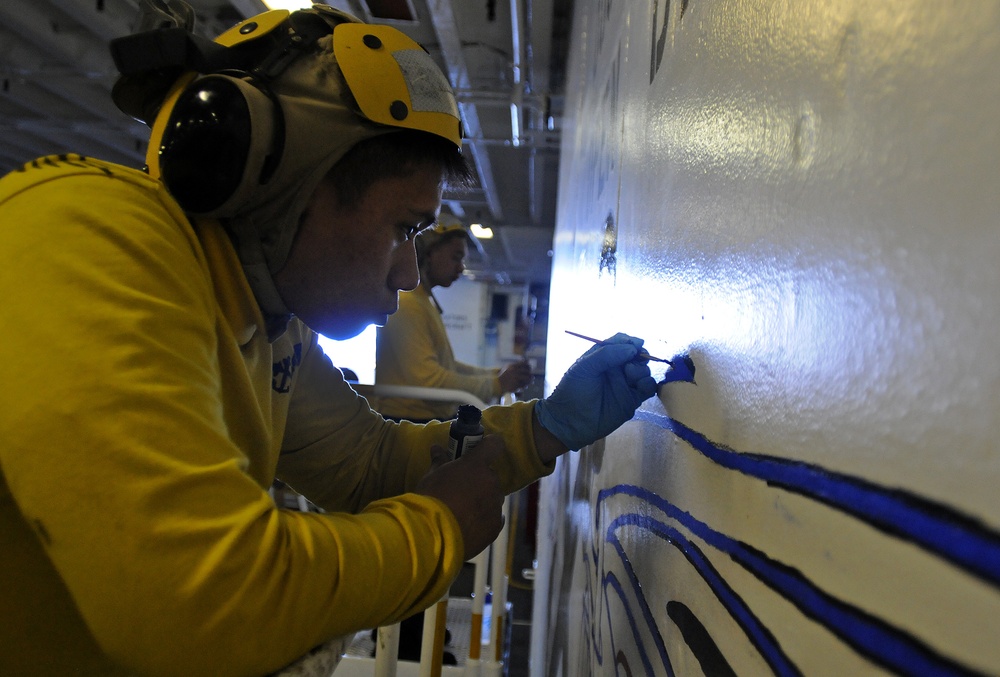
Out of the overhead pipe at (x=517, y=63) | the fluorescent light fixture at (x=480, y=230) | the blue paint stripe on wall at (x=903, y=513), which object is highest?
the overhead pipe at (x=517, y=63)

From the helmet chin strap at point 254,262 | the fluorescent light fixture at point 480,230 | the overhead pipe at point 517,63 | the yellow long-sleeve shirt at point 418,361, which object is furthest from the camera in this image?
the fluorescent light fixture at point 480,230

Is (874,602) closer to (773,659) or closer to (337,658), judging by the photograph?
(773,659)

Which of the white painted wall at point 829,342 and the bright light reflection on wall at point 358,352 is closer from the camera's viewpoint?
the white painted wall at point 829,342

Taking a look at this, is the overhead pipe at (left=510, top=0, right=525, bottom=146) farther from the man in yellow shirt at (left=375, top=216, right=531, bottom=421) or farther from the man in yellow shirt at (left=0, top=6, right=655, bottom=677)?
the man in yellow shirt at (left=0, top=6, right=655, bottom=677)

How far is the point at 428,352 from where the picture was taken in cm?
302

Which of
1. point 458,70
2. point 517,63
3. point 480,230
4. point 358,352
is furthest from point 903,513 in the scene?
point 358,352

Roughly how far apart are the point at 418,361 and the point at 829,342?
2.74 metres

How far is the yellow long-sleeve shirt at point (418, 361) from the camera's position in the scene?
118 inches

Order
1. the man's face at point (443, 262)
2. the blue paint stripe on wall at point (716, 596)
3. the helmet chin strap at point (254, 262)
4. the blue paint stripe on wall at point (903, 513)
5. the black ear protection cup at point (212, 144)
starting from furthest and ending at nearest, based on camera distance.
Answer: the man's face at point (443, 262)
the helmet chin strap at point (254, 262)
the black ear protection cup at point (212, 144)
the blue paint stripe on wall at point (716, 596)
the blue paint stripe on wall at point (903, 513)

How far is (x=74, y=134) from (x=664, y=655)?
6.97 meters

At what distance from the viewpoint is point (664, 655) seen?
576mm

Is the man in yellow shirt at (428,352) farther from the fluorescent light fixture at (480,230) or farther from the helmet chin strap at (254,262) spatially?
the fluorescent light fixture at (480,230)

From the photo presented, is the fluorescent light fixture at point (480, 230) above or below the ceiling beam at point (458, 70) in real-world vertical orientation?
below

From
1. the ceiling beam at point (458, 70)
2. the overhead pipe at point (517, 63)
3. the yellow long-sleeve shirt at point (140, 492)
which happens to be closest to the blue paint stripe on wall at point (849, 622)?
the yellow long-sleeve shirt at point (140, 492)
